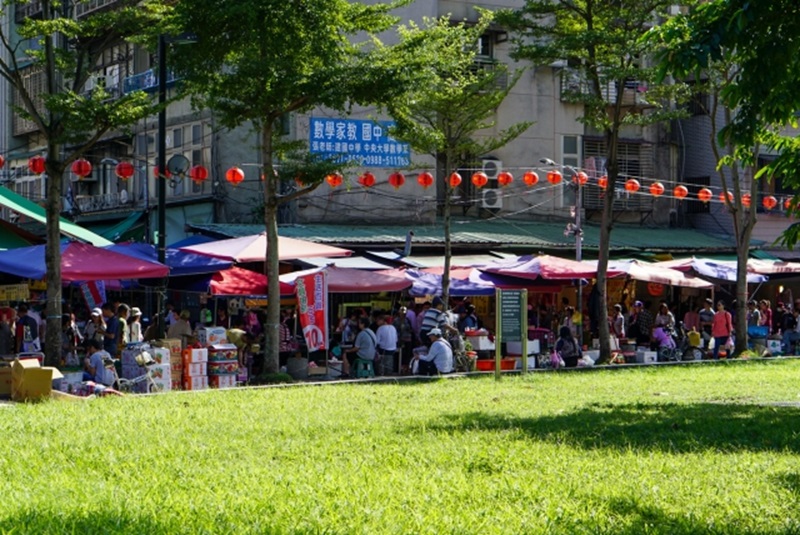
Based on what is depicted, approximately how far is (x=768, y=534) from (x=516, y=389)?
1247cm

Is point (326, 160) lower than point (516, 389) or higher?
higher

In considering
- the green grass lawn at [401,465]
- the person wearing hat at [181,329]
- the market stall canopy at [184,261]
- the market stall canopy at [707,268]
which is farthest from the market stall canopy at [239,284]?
the market stall canopy at [707,268]

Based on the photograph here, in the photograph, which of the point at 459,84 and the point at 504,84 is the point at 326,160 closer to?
the point at 459,84

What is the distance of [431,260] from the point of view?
3447cm

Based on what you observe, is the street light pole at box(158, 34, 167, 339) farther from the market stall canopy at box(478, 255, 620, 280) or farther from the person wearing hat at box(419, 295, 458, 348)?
the market stall canopy at box(478, 255, 620, 280)

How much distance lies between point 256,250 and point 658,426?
13978mm

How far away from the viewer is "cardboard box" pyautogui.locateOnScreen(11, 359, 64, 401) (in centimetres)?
1761

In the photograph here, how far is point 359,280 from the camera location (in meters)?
26.9

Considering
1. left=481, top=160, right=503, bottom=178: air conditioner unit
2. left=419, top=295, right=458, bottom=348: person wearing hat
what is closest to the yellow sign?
left=419, top=295, right=458, bottom=348: person wearing hat

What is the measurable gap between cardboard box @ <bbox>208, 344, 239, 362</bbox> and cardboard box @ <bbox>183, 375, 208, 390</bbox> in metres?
0.49

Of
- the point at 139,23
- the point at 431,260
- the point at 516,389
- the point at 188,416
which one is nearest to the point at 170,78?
the point at 431,260

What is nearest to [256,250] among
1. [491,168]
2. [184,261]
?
[184,261]

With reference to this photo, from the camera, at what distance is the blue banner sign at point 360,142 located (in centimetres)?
3381

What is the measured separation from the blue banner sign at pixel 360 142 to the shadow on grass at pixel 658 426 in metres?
17.9
